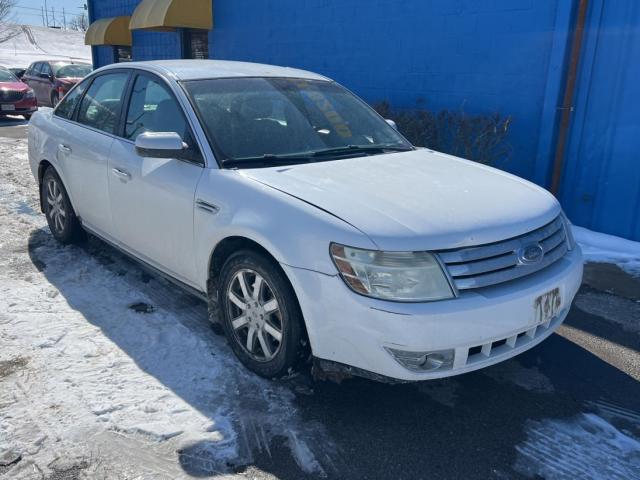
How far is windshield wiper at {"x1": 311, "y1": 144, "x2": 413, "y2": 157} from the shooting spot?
12.0 ft

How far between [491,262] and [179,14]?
10613 millimetres

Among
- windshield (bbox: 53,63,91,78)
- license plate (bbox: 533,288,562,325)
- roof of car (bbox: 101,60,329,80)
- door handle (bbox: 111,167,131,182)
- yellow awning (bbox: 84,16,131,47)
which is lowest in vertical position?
license plate (bbox: 533,288,562,325)

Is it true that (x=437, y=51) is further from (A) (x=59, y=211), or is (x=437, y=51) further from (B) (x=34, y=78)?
(B) (x=34, y=78)

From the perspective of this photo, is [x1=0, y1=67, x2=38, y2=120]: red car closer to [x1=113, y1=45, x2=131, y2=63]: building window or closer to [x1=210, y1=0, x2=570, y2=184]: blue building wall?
[x1=113, y1=45, x2=131, y2=63]: building window

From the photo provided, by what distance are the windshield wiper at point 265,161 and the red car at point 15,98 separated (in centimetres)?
1501

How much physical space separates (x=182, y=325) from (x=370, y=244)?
177cm

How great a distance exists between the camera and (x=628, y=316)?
14.0 ft

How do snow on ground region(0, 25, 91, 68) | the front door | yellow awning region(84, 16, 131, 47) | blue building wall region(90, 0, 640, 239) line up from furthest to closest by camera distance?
1. snow on ground region(0, 25, 91, 68)
2. yellow awning region(84, 16, 131, 47)
3. blue building wall region(90, 0, 640, 239)
4. the front door

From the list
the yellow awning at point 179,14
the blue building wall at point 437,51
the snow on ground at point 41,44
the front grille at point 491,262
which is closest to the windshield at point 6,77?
the yellow awning at point 179,14

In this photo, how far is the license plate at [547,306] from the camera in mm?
→ 2811

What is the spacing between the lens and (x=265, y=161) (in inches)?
133

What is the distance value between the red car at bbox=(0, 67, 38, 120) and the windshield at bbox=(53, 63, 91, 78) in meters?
2.01

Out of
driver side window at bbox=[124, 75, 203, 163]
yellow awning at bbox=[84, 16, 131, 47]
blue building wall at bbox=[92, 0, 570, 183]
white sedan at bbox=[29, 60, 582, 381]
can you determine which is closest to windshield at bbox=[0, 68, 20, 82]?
yellow awning at bbox=[84, 16, 131, 47]

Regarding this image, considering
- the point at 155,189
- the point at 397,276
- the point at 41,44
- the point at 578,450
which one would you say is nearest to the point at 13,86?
the point at 155,189
